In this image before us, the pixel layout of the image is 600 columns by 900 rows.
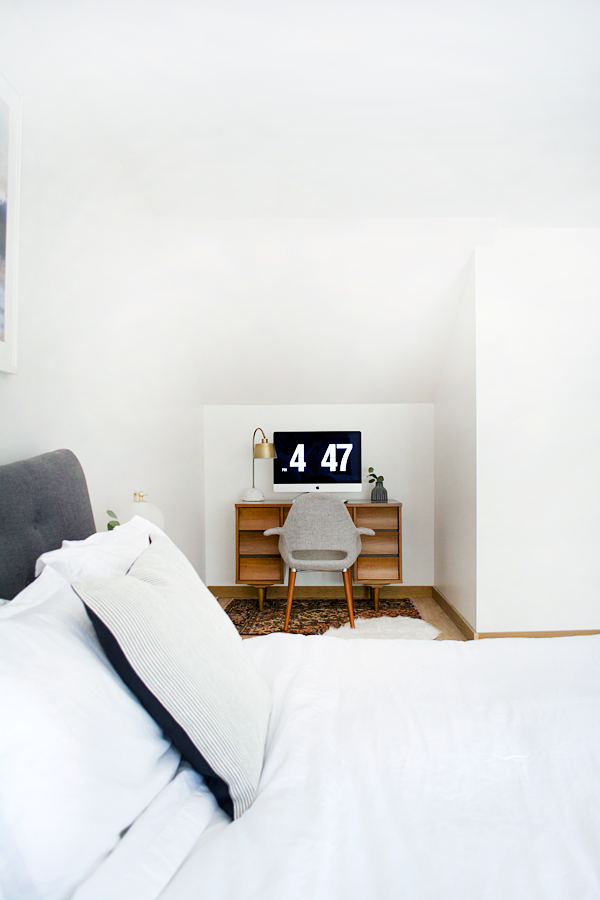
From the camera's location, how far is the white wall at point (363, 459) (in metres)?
4.38

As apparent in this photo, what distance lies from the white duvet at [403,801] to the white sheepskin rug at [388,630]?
2039 millimetres

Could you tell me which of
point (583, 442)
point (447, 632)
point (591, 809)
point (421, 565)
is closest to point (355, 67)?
point (591, 809)

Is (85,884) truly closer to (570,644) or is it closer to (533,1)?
(570,644)

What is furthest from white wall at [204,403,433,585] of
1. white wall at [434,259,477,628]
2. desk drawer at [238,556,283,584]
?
desk drawer at [238,556,283,584]

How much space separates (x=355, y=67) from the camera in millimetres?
1803

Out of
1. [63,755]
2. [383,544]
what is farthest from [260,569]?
[63,755]

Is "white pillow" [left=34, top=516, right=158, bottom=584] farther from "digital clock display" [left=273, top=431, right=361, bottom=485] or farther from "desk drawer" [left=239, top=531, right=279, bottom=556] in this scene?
"digital clock display" [left=273, top=431, right=361, bottom=485]

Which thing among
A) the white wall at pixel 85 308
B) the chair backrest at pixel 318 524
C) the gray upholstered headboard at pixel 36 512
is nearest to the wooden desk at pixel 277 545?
the chair backrest at pixel 318 524

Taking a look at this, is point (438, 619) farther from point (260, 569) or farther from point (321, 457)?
point (321, 457)

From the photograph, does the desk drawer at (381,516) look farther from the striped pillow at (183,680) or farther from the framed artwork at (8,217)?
the striped pillow at (183,680)

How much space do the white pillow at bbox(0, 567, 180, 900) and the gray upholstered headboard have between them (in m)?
0.33

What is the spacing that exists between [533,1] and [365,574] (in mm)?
3317

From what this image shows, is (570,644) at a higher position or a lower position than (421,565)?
higher

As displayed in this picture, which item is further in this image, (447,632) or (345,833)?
(447,632)
